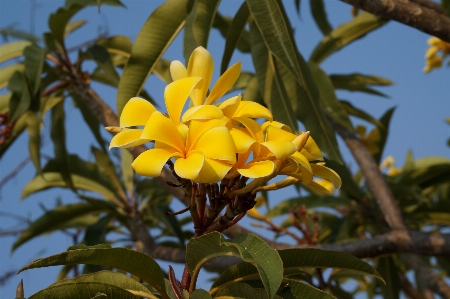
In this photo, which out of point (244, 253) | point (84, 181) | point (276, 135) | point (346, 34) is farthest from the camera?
point (84, 181)

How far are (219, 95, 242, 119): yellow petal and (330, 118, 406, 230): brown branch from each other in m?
1.08

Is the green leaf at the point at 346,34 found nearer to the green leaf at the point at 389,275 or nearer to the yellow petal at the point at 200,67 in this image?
the green leaf at the point at 389,275

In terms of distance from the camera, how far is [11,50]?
6.12 feet

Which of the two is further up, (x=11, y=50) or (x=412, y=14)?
(x=11, y=50)

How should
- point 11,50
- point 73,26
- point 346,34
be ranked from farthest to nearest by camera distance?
1. point 346,34
2. point 73,26
3. point 11,50

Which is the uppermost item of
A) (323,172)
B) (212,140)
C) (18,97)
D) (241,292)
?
(18,97)

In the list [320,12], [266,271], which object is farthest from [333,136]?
[320,12]

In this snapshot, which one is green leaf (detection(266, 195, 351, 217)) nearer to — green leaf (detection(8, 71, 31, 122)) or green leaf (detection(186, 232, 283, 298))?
green leaf (detection(8, 71, 31, 122))

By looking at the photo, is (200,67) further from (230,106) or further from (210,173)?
(210,173)

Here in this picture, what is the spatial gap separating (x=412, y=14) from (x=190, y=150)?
→ 0.77 meters

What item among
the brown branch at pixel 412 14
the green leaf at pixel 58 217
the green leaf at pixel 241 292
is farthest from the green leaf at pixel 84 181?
the green leaf at pixel 241 292

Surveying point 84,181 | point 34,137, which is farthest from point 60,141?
point 84,181

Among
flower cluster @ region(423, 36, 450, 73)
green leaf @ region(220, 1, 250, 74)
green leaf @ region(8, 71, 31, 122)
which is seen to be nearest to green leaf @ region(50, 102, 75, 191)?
green leaf @ region(8, 71, 31, 122)

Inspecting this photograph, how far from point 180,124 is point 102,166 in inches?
73.3
